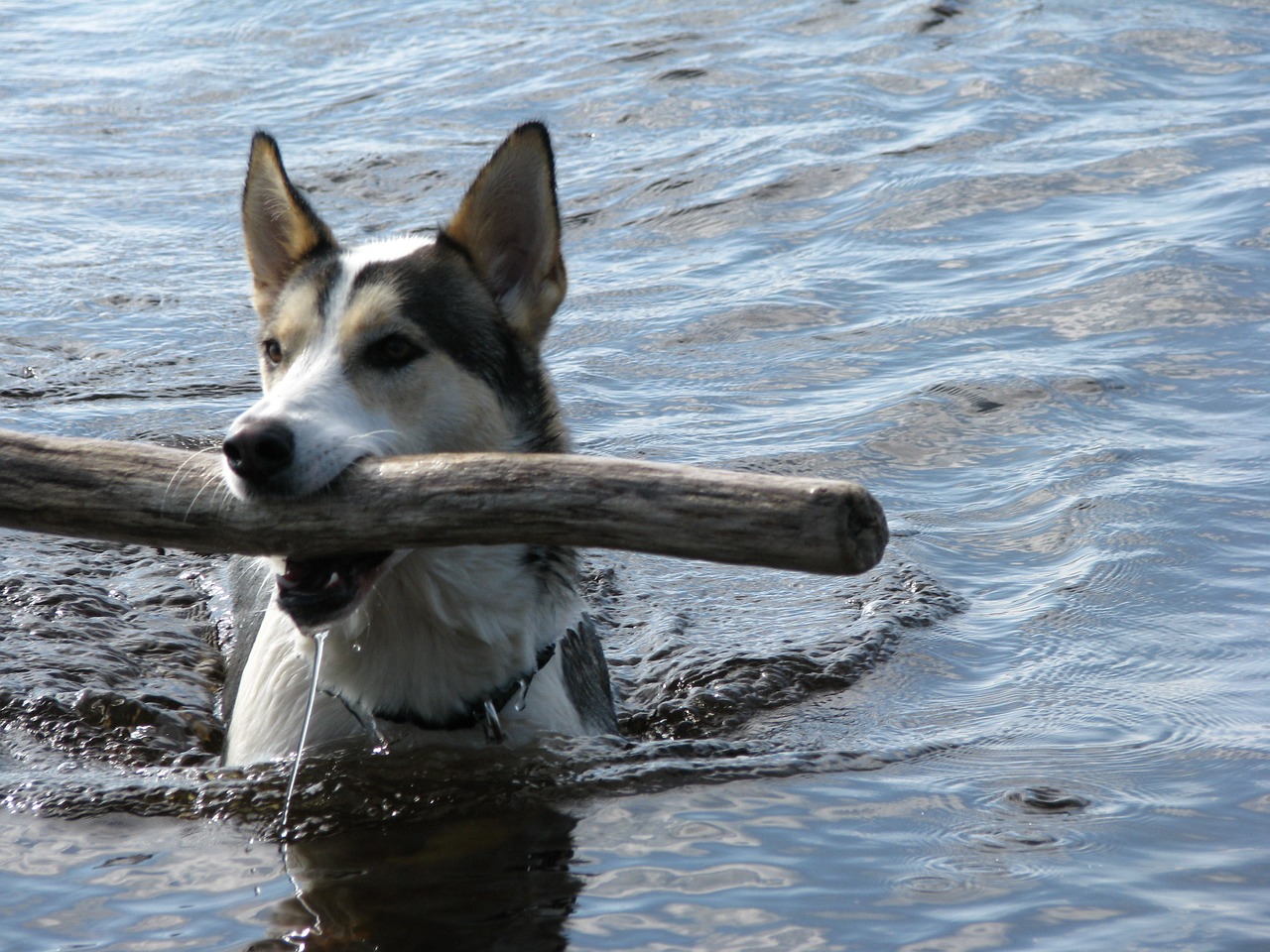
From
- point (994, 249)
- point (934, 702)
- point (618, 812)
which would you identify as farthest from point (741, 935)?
point (994, 249)

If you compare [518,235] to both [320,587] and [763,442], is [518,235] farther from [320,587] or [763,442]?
[763,442]

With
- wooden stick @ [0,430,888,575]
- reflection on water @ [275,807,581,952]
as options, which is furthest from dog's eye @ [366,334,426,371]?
reflection on water @ [275,807,581,952]

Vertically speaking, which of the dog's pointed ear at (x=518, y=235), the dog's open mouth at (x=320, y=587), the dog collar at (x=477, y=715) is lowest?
the dog collar at (x=477, y=715)

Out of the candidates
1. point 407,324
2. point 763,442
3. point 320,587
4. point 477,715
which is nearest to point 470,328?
point 407,324

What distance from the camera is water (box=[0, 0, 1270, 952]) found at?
4066 mm

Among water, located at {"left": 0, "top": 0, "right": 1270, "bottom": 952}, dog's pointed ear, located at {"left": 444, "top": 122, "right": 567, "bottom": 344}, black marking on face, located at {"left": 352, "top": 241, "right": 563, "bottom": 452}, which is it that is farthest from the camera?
dog's pointed ear, located at {"left": 444, "top": 122, "right": 567, "bottom": 344}

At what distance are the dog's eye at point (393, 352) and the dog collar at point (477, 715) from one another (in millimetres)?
1107

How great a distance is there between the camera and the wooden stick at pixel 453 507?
10.3 ft

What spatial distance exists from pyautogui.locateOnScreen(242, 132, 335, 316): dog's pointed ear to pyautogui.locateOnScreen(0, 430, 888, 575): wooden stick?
57.6 inches

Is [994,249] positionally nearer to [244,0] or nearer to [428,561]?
[428,561]

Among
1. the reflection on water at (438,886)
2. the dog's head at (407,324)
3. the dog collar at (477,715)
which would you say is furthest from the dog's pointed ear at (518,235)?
the reflection on water at (438,886)

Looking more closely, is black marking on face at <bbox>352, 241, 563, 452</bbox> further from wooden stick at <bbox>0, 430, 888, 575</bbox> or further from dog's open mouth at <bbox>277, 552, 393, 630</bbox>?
wooden stick at <bbox>0, 430, 888, 575</bbox>

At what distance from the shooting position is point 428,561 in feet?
15.0

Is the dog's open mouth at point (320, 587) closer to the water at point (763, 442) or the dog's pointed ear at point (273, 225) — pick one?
the water at point (763, 442)
